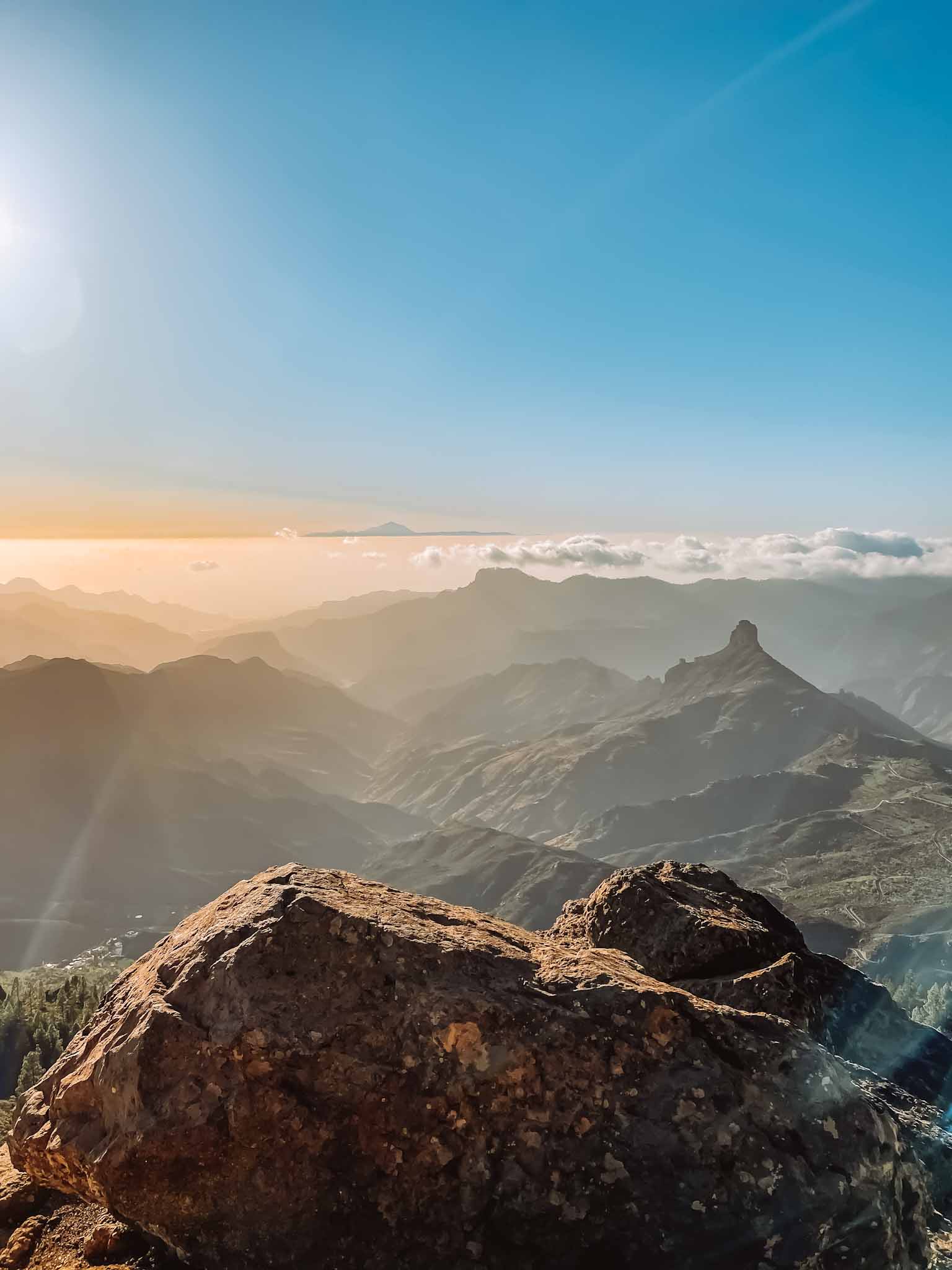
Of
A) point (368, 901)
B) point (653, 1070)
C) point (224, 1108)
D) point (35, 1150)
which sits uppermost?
point (368, 901)

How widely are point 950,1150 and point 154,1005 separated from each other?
46.8 ft

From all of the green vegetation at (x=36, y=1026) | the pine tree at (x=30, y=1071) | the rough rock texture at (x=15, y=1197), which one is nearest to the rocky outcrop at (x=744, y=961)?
the rough rock texture at (x=15, y=1197)

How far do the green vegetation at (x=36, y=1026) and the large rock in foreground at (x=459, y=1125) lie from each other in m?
77.2

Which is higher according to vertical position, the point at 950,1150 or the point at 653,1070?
the point at 653,1070

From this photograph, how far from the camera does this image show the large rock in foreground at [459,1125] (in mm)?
9484

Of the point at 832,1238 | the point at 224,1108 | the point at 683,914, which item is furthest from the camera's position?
the point at 683,914

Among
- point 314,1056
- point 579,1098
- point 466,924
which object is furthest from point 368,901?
point 579,1098

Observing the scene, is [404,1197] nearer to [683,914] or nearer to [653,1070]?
[653,1070]

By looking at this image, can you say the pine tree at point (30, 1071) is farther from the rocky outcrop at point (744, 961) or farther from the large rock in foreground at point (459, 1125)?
the large rock in foreground at point (459, 1125)

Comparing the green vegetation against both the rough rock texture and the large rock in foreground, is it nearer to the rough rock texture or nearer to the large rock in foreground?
the rough rock texture

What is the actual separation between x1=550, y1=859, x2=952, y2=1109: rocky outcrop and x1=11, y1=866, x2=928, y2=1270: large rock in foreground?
2.71m

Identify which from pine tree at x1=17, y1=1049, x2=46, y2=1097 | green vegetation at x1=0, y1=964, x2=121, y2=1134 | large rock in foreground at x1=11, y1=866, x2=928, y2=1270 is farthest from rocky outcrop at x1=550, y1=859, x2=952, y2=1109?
pine tree at x1=17, y1=1049, x2=46, y2=1097

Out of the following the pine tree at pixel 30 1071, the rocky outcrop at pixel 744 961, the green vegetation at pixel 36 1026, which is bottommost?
the green vegetation at pixel 36 1026

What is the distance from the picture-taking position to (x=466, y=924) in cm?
1308
